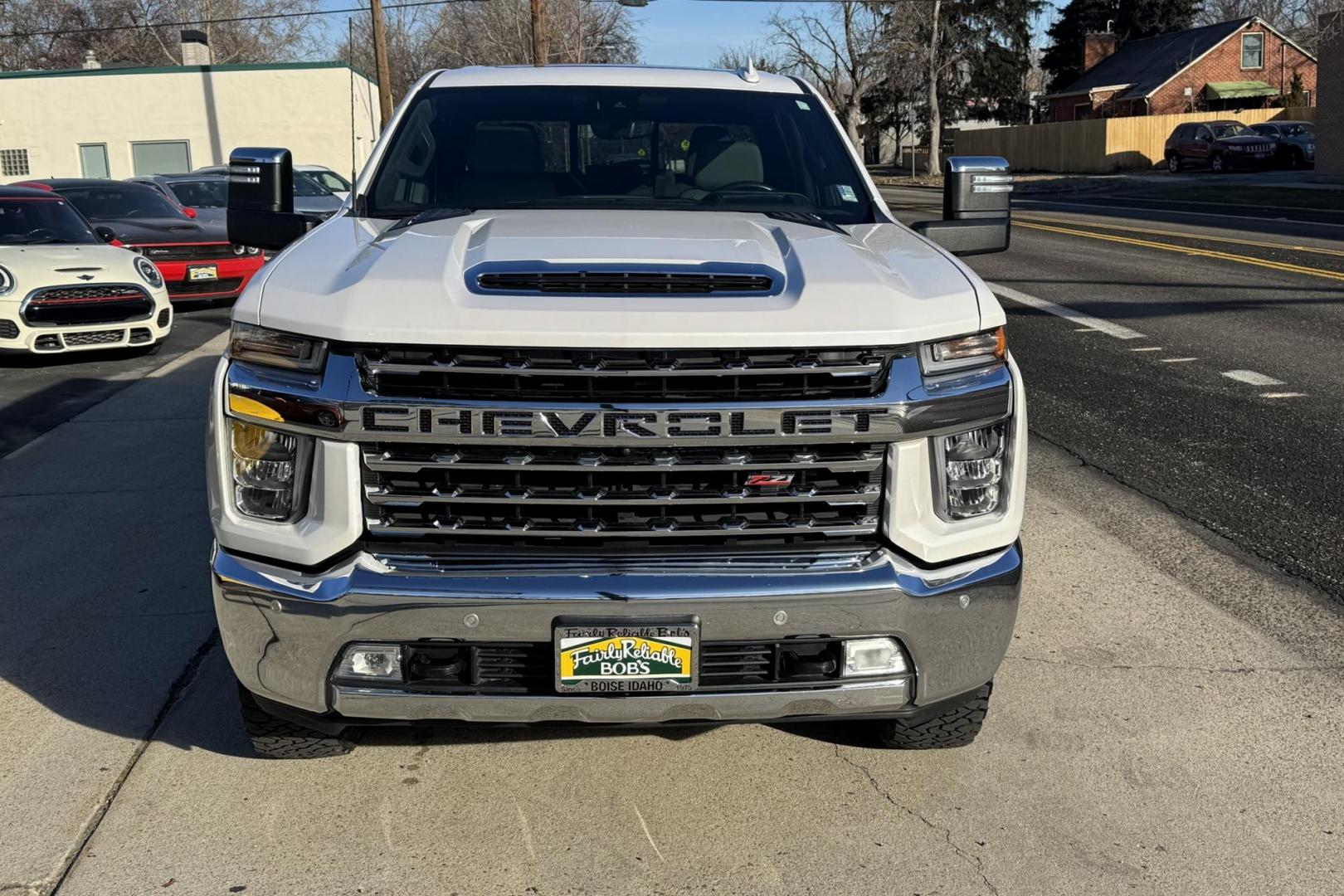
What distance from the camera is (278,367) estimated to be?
321 centimetres

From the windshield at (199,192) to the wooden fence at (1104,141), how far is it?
3492cm

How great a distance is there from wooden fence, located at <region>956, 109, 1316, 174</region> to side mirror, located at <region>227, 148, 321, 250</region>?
156ft

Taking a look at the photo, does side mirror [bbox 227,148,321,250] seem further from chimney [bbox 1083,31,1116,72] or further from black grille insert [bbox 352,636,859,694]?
chimney [bbox 1083,31,1116,72]

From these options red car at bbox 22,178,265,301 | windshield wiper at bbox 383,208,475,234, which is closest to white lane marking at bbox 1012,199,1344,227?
red car at bbox 22,178,265,301

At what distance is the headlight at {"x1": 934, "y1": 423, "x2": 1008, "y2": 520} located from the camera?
10.6 ft

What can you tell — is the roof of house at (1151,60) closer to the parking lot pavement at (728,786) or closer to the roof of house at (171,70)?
the roof of house at (171,70)

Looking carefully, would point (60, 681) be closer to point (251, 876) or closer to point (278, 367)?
point (251, 876)

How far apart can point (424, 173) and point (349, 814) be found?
237cm

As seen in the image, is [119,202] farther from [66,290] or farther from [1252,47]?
[1252,47]

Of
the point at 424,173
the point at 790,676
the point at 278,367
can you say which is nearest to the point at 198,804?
the point at 278,367

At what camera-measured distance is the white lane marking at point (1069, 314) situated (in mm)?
11266

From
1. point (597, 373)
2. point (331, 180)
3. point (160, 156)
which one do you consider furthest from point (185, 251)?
point (160, 156)

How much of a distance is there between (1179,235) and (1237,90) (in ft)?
173

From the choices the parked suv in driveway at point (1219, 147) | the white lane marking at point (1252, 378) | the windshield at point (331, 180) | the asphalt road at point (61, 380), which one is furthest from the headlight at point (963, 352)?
the parked suv in driveway at point (1219, 147)
